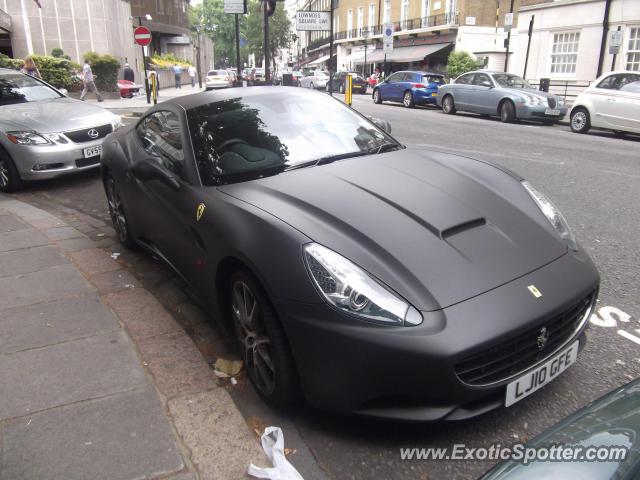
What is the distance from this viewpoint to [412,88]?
21.1 meters

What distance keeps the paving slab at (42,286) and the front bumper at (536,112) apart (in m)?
13.6

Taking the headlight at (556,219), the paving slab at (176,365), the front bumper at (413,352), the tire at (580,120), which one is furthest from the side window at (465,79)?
the front bumper at (413,352)

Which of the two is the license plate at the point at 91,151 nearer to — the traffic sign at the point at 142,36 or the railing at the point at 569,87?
the traffic sign at the point at 142,36

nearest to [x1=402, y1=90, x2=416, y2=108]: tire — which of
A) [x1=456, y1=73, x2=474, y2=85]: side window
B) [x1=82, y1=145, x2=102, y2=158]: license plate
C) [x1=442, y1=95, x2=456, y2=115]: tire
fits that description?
[x1=442, y1=95, x2=456, y2=115]: tire

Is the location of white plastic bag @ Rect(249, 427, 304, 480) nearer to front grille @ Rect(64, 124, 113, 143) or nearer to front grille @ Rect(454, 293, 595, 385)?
front grille @ Rect(454, 293, 595, 385)

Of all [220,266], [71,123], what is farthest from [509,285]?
[71,123]

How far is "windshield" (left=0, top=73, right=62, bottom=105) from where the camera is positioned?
777 centimetres

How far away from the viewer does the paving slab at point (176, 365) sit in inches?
105

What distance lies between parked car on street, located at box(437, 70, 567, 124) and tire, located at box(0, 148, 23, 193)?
12.7m

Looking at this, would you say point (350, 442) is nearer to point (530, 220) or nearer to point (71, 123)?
point (530, 220)

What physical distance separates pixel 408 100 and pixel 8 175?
17.1 meters

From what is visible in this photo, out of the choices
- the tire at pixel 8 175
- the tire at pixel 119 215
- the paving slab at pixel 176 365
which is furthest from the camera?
the tire at pixel 8 175

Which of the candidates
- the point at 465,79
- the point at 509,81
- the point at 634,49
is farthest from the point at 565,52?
the point at 509,81

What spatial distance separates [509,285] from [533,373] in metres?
0.36
